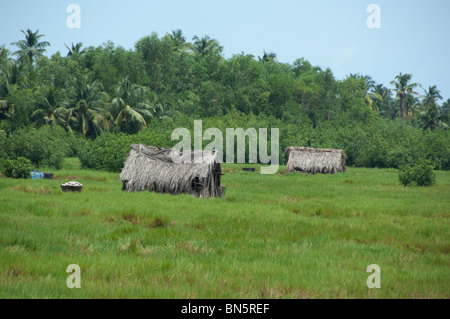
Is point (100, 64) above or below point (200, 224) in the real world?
above

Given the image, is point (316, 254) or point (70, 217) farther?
point (70, 217)

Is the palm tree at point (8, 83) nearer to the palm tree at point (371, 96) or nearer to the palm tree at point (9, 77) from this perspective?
the palm tree at point (9, 77)

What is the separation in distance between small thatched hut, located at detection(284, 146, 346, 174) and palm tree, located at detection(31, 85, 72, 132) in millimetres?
15930

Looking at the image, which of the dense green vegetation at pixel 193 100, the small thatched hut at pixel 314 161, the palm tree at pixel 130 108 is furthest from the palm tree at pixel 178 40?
the small thatched hut at pixel 314 161

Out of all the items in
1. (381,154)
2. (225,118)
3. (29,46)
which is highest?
(29,46)

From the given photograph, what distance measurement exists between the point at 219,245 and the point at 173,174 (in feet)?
22.6

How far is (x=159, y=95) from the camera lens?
4338cm

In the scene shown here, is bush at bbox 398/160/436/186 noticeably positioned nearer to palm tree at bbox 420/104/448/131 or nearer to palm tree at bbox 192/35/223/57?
palm tree at bbox 420/104/448/131

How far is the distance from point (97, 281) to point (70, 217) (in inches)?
175

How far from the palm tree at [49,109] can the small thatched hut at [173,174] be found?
19342 millimetres

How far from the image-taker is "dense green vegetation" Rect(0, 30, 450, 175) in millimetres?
31719
